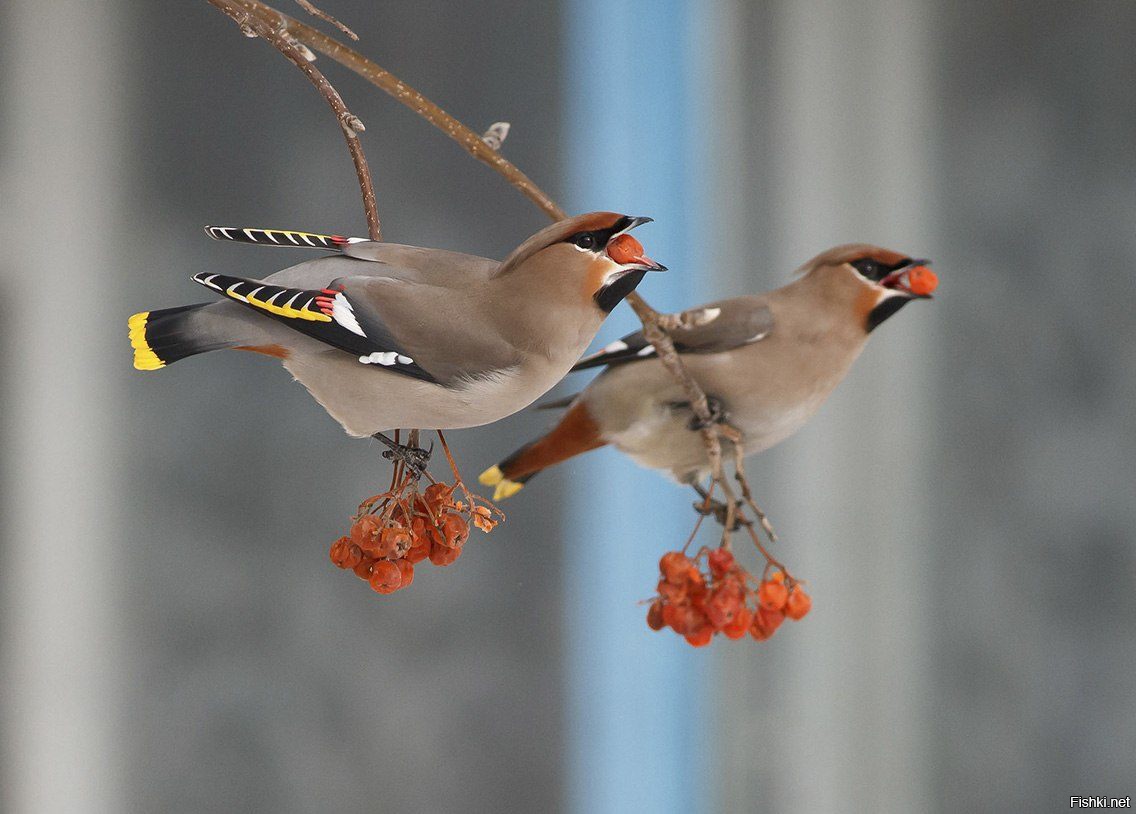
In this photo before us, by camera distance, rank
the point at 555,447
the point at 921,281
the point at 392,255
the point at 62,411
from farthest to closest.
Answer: the point at 62,411 < the point at 555,447 < the point at 921,281 < the point at 392,255

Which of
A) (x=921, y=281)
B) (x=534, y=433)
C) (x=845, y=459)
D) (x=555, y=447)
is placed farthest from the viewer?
(x=845, y=459)

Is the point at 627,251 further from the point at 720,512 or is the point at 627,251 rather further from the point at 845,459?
the point at 845,459

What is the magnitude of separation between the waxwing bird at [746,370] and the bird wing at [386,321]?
28 centimetres

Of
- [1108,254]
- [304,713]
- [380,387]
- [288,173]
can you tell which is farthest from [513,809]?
[1108,254]

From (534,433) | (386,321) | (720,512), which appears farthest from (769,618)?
(534,433)

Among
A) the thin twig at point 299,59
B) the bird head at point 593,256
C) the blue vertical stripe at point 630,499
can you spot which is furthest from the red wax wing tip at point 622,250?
the blue vertical stripe at point 630,499

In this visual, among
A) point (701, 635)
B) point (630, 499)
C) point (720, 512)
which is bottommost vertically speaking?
point (701, 635)

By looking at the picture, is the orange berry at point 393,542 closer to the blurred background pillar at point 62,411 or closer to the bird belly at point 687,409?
the bird belly at point 687,409

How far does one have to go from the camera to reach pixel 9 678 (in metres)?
1.42

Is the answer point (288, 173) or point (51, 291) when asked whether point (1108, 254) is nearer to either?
point (288, 173)

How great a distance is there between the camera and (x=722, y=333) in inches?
40.3

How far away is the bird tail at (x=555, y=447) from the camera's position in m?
1.05

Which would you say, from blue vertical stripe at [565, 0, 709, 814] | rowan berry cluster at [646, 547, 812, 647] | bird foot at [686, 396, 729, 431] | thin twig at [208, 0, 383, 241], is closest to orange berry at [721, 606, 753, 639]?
rowan berry cluster at [646, 547, 812, 647]

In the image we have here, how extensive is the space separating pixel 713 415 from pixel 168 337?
46cm
